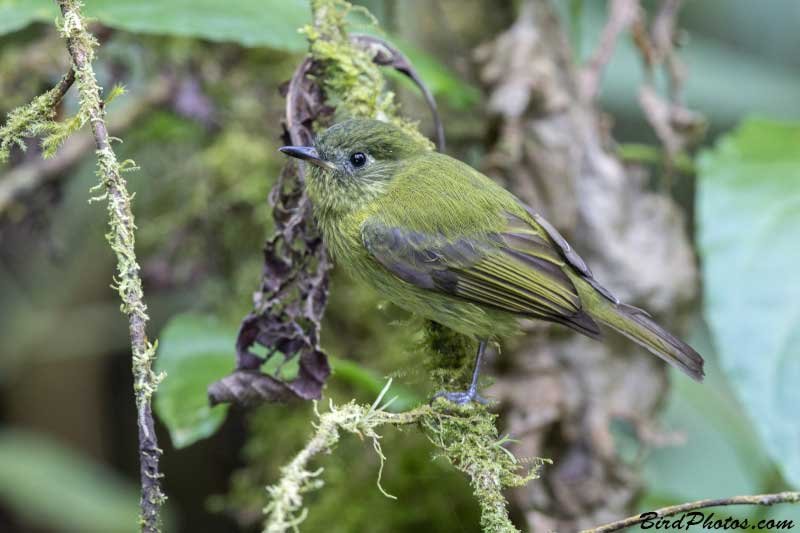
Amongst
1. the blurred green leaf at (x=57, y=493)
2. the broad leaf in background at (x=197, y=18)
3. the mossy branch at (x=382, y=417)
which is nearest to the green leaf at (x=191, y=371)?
the mossy branch at (x=382, y=417)

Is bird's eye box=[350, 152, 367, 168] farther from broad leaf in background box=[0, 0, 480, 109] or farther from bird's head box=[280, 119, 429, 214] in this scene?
broad leaf in background box=[0, 0, 480, 109]

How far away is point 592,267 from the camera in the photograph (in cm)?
313

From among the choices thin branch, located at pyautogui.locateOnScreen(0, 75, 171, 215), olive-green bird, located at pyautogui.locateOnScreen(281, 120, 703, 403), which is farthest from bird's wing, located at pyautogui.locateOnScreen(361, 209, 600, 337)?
thin branch, located at pyautogui.locateOnScreen(0, 75, 171, 215)

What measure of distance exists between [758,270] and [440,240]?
3.60 ft

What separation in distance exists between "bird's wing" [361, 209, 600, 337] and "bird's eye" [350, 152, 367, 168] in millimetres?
171

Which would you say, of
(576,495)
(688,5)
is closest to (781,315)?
(576,495)

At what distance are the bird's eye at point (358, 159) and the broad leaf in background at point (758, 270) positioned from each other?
3.80 feet

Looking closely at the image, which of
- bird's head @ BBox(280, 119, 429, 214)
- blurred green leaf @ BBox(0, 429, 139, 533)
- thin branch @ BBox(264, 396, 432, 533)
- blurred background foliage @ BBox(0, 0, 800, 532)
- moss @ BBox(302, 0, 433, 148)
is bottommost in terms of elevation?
blurred green leaf @ BBox(0, 429, 139, 533)

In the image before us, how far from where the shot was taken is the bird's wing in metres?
2.45

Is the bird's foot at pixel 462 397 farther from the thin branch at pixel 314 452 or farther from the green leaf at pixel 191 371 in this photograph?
the green leaf at pixel 191 371

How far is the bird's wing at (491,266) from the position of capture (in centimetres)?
245

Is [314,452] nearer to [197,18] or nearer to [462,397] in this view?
[462,397]

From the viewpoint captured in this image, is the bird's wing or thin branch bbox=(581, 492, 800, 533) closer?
thin branch bbox=(581, 492, 800, 533)

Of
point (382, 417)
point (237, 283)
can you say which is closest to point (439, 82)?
point (237, 283)
